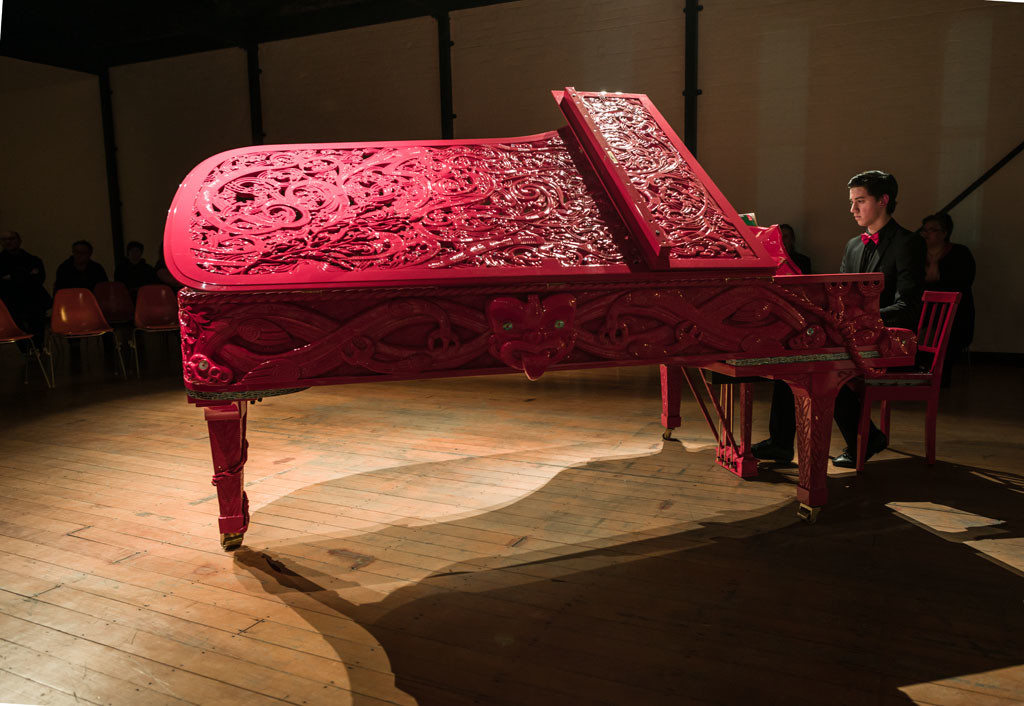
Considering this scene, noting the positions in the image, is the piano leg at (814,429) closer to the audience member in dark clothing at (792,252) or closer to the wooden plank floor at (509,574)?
the wooden plank floor at (509,574)

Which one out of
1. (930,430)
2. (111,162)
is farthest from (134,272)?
(930,430)

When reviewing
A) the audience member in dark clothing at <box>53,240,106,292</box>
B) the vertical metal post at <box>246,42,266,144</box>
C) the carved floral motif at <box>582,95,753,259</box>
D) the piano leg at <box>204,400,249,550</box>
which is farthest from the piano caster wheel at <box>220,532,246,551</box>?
the vertical metal post at <box>246,42,266,144</box>

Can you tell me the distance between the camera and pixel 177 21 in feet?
24.3

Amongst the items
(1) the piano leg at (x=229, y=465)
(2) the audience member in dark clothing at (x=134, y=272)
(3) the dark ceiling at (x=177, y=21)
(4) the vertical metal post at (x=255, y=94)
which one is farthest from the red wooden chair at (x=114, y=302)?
(1) the piano leg at (x=229, y=465)

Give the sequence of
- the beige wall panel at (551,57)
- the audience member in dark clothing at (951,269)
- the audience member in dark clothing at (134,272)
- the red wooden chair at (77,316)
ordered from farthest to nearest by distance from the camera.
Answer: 1. the audience member in dark clothing at (134,272)
2. the beige wall panel at (551,57)
3. the red wooden chair at (77,316)
4. the audience member in dark clothing at (951,269)

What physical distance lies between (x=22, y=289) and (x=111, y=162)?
142 inches

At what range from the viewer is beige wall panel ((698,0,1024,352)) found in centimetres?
534

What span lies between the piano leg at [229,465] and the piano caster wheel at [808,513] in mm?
1841

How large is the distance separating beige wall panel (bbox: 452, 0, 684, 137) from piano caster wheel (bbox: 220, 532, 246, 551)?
5.36 m

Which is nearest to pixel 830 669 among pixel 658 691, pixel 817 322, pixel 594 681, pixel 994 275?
pixel 658 691

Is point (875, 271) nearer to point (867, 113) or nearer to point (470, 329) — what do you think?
point (470, 329)

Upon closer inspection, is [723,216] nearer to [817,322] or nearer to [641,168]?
[641,168]

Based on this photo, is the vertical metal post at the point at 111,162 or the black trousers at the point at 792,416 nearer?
the black trousers at the point at 792,416

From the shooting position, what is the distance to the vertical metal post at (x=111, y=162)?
885 cm
